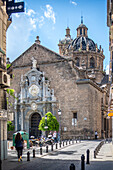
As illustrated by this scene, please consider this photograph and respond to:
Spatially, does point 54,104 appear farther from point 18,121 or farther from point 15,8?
point 15,8

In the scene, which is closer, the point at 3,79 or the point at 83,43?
the point at 3,79

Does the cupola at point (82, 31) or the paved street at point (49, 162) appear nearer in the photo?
the paved street at point (49, 162)

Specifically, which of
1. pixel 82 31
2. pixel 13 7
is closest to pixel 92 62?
pixel 82 31

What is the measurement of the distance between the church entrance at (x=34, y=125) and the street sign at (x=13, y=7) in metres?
24.9

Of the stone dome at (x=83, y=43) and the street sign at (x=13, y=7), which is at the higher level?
the stone dome at (x=83, y=43)

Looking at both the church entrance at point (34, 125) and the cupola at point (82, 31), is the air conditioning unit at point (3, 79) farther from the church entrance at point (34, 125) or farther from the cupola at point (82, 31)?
the cupola at point (82, 31)

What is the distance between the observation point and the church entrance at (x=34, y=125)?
4356 cm

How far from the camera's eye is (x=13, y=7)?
69.4 feet

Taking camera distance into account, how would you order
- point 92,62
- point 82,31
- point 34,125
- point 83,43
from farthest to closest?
point 82,31, point 83,43, point 92,62, point 34,125

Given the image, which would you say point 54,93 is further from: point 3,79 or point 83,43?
point 83,43

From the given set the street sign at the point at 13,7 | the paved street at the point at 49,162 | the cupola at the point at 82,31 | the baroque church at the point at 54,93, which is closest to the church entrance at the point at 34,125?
the baroque church at the point at 54,93

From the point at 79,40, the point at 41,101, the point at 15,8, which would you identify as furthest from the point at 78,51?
the point at 15,8

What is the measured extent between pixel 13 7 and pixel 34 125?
25979 millimetres

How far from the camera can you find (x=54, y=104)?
42.2 meters
